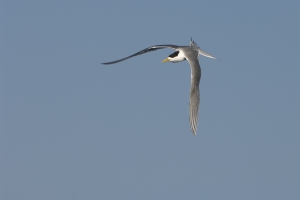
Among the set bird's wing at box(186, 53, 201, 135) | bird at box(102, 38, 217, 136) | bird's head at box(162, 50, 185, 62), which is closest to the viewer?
bird's wing at box(186, 53, 201, 135)

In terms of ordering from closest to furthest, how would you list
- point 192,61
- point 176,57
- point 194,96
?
point 194,96, point 192,61, point 176,57

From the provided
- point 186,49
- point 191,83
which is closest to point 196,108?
point 191,83

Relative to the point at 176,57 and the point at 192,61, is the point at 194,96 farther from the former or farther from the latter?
the point at 176,57

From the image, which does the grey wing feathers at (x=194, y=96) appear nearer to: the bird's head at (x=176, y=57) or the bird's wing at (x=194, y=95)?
the bird's wing at (x=194, y=95)

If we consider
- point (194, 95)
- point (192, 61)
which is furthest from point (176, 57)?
point (194, 95)

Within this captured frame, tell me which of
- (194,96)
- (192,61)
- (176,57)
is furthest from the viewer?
(176,57)

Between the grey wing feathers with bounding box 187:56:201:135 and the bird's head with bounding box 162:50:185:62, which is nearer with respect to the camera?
the grey wing feathers with bounding box 187:56:201:135

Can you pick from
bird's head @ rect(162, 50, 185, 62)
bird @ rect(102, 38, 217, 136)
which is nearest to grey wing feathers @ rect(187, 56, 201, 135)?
bird @ rect(102, 38, 217, 136)

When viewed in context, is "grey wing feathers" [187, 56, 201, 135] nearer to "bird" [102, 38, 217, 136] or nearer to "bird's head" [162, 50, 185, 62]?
"bird" [102, 38, 217, 136]

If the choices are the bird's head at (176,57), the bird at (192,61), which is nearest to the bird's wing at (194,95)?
the bird at (192,61)

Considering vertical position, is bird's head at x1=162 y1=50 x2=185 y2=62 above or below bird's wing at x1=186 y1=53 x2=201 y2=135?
above

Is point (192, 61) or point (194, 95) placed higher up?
point (192, 61)

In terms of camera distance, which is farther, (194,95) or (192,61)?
(192,61)

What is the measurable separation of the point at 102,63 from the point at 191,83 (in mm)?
6868
